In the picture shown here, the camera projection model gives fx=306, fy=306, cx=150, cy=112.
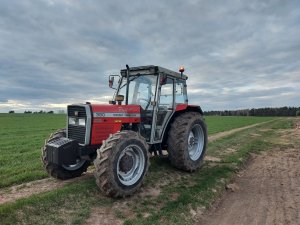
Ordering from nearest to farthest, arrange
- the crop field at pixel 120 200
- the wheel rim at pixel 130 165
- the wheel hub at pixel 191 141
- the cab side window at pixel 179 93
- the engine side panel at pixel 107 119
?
1. the crop field at pixel 120 200
2. the wheel rim at pixel 130 165
3. the engine side panel at pixel 107 119
4. the cab side window at pixel 179 93
5. the wheel hub at pixel 191 141

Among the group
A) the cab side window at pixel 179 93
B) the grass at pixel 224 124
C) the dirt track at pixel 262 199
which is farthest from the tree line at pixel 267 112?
the cab side window at pixel 179 93

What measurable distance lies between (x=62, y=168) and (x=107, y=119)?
1640 mm

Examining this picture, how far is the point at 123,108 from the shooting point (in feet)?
23.8

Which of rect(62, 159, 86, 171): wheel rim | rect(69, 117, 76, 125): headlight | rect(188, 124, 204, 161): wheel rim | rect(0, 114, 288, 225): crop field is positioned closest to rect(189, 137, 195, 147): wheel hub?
rect(188, 124, 204, 161): wheel rim

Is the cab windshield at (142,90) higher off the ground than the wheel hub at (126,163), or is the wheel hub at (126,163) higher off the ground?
the cab windshield at (142,90)

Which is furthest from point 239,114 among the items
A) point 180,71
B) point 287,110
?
point 180,71

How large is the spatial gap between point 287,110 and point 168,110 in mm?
94088

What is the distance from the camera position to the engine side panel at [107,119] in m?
6.74

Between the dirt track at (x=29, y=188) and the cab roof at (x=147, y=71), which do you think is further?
the cab roof at (x=147, y=71)

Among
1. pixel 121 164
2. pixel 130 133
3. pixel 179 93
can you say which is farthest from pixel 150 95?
pixel 121 164

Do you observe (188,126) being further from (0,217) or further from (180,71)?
(0,217)

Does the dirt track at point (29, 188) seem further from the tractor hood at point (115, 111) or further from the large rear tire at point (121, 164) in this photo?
the tractor hood at point (115, 111)

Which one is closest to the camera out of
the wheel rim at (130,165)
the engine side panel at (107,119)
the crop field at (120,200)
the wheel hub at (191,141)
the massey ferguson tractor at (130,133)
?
the crop field at (120,200)

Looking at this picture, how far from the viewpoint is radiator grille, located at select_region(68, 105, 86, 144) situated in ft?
22.2
